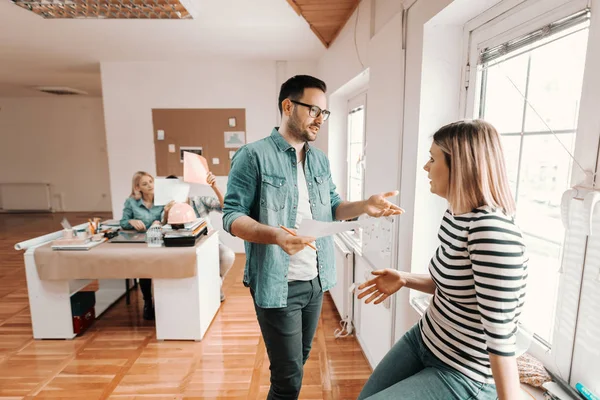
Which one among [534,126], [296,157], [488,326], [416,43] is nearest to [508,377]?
[488,326]

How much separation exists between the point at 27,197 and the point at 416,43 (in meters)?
9.80

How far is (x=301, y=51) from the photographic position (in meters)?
4.07

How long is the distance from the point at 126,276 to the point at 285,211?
175 cm

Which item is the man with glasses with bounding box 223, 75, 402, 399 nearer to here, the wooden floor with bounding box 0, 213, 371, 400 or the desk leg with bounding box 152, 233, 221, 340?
the wooden floor with bounding box 0, 213, 371, 400

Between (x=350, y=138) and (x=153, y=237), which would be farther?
(x=350, y=138)

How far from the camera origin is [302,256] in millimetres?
1313

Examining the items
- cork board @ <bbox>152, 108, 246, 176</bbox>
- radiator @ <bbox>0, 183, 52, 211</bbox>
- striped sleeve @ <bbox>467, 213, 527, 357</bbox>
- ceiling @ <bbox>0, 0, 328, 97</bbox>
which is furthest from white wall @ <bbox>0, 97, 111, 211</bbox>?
striped sleeve @ <bbox>467, 213, 527, 357</bbox>

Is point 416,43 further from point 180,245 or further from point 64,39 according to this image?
point 64,39

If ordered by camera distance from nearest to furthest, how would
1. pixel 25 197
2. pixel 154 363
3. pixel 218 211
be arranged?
pixel 154 363 → pixel 218 211 → pixel 25 197

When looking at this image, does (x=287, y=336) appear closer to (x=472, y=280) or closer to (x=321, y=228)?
(x=321, y=228)

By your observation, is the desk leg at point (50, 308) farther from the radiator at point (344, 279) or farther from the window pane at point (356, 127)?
the window pane at point (356, 127)

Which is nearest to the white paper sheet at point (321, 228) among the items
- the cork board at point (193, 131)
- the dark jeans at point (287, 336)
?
the dark jeans at point (287, 336)

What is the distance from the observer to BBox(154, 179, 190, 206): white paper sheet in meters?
3.10

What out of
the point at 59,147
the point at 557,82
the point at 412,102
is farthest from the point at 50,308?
the point at 59,147
